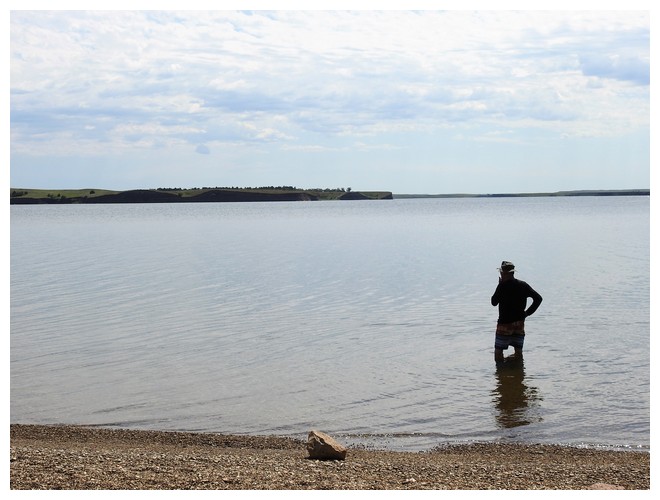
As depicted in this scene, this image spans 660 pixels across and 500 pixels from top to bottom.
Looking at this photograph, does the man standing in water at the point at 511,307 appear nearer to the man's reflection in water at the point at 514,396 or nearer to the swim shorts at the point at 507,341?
the swim shorts at the point at 507,341

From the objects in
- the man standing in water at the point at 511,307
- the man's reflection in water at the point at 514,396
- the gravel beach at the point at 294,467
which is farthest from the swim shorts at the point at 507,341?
the gravel beach at the point at 294,467

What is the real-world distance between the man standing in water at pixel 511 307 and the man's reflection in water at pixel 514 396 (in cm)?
41

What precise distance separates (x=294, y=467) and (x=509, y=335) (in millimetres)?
10444

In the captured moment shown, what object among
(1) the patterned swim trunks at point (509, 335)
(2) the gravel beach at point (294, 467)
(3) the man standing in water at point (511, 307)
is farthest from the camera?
(1) the patterned swim trunks at point (509, 335)

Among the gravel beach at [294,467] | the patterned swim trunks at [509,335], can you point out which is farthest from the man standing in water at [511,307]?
the gravel beach at [294,467]

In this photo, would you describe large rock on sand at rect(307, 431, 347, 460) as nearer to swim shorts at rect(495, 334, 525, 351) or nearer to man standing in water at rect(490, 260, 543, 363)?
man standing in water at rect(490, 260, 543, 363)

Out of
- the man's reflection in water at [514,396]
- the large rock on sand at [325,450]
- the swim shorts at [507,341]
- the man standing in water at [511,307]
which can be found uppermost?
the man standing in water at [511,307]

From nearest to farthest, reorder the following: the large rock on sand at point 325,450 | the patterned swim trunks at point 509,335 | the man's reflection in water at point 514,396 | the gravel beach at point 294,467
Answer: the gravel beach at point 294,467
the large rock on sand at point 325,450
the man's reflection in water at point 514,396
the patterned swim trunks at point 509,335

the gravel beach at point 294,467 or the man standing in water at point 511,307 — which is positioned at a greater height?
the man standing in water at point 511,307

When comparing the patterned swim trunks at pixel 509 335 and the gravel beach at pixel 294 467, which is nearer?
the gravel beach at pixel 294 467

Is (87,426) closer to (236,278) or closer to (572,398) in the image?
(572,398)

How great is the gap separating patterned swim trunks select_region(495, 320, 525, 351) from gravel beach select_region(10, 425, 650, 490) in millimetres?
6528

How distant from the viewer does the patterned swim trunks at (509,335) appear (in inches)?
780
